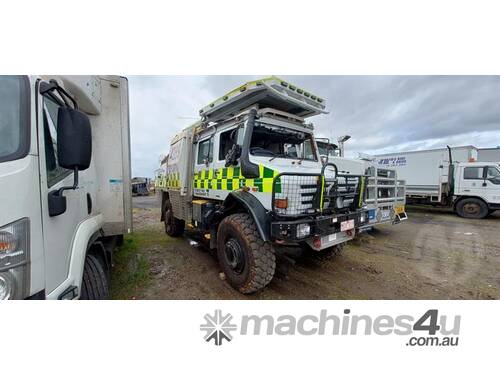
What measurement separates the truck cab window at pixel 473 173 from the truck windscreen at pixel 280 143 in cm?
886

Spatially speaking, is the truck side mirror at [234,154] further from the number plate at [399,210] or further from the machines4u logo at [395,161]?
the machines4u logo at [395,161]

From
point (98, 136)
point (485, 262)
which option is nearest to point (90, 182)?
point (98, 136)

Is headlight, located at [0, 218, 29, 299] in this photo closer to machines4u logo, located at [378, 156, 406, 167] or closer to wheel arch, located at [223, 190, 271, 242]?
wheel arch, located at [223, 190, 271, 242]

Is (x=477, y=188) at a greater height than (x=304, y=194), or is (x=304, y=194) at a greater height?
(x=304, y=194)

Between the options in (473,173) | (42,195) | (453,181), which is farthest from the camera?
(453,181)

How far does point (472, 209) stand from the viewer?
862 centimetres

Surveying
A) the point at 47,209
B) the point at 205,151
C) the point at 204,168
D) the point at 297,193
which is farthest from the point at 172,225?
the point at 47,209

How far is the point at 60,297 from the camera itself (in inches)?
58.9

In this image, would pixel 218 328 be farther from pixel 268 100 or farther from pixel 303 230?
pixel 268 100

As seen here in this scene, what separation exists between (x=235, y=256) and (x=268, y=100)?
2.22m

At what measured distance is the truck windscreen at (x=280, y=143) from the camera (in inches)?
124

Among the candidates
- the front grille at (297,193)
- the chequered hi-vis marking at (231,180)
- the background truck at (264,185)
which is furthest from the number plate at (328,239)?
the chequered hi-vis marking at (231,180)

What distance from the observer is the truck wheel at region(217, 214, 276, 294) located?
264 cm

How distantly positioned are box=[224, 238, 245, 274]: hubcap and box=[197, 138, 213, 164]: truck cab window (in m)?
1.54
